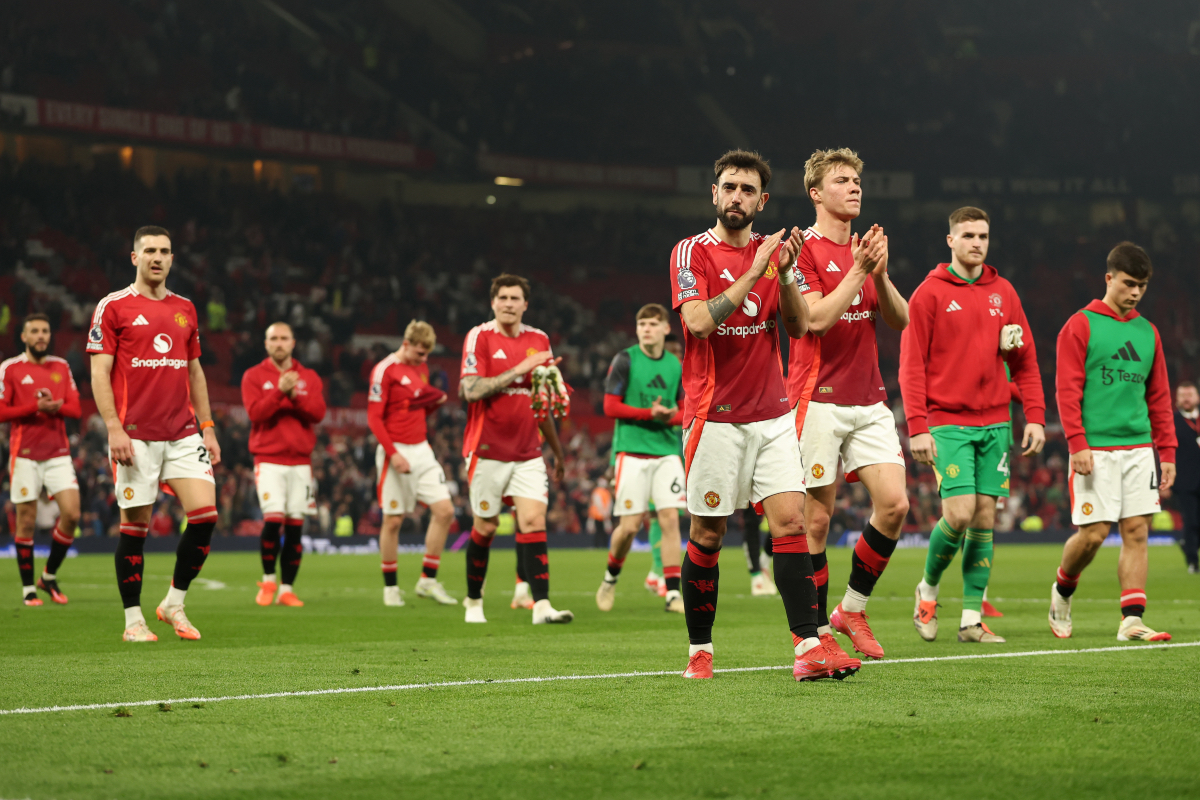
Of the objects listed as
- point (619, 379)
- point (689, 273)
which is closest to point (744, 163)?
point (689, 273)

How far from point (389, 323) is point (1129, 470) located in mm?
29736

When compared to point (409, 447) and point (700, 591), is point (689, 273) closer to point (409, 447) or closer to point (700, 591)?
point (700, 591)

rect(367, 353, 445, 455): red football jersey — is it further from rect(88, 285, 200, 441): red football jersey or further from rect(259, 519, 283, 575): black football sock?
rect(88, 285, 200, 441): red football jersey

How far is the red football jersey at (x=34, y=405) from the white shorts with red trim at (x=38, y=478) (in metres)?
0.07

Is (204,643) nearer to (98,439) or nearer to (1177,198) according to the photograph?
(98,439)

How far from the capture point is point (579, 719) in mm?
5160

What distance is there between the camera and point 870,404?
7.57 meters

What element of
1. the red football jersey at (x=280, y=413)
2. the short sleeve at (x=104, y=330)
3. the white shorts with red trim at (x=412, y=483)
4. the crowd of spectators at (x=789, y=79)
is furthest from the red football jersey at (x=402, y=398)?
the crowd of spectators at (x=789, y=79)

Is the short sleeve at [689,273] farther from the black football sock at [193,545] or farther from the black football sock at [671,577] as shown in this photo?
the black football sock at [671,577]

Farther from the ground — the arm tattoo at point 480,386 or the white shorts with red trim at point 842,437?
the arm tattoo at point 480,386

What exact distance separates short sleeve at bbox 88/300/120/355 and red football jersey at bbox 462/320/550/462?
288 centimetres

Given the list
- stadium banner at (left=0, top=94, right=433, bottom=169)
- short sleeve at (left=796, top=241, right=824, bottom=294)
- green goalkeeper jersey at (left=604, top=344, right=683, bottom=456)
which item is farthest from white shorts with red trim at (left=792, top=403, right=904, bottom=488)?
stadium banner at (left=0, top=94, right=433, bottom=169)

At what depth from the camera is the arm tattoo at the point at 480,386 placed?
10.5 meters

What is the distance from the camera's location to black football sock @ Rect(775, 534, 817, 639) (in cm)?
629
